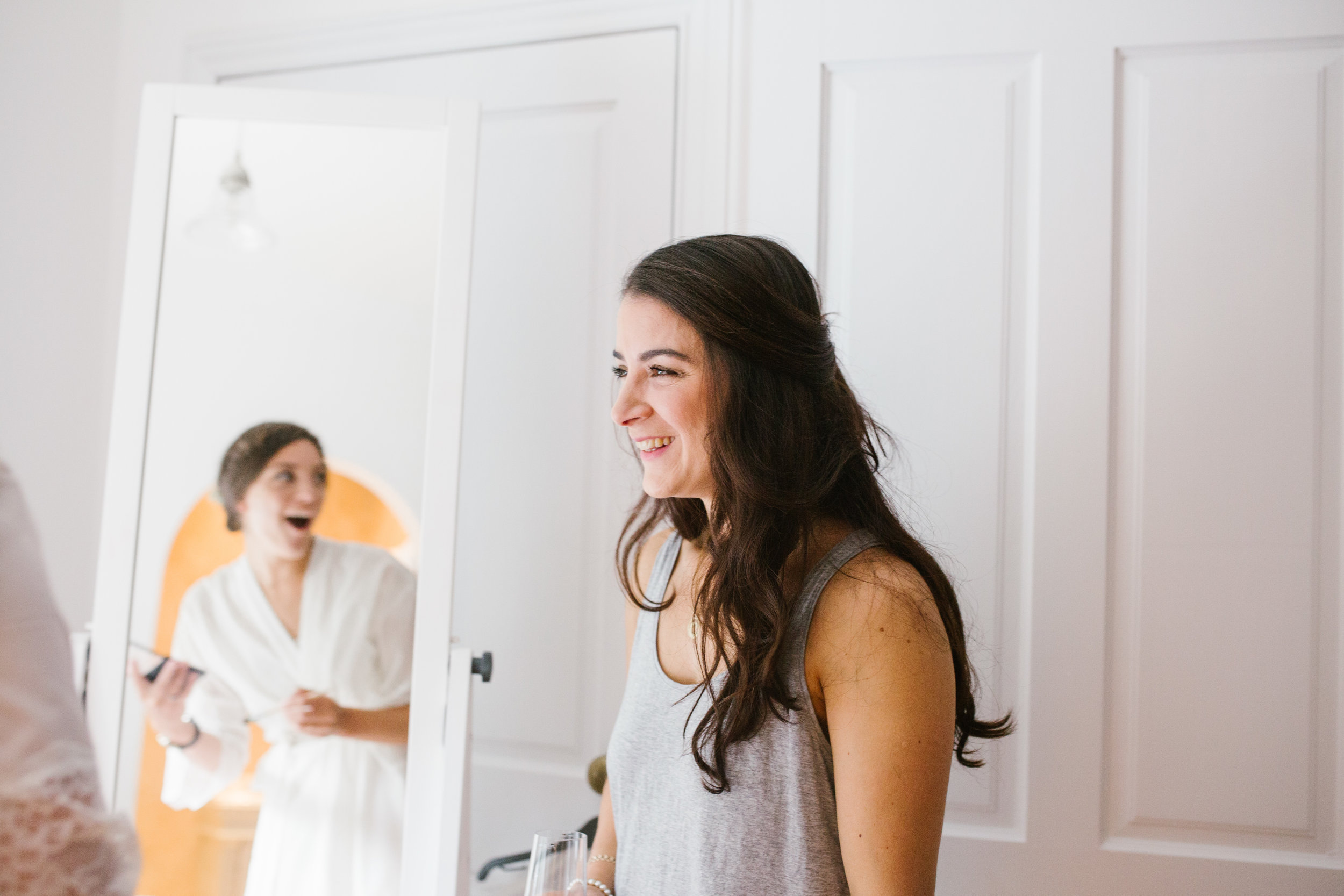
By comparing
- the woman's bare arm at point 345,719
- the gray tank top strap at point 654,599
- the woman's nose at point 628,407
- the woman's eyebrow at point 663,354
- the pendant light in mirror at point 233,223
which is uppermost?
the pendant light in mirror at point 233,223

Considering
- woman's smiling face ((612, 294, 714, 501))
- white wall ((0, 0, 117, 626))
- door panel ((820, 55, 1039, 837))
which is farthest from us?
white wall ((0, 0, 117, 626))

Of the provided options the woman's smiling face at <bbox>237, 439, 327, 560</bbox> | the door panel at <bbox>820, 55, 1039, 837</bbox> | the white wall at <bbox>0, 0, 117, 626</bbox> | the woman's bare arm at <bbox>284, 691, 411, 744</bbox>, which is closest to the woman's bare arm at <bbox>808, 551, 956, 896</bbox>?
the door panel at <bbox>820, 55, 1039, 837</bbox>

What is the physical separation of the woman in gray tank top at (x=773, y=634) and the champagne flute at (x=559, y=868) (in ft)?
0.48

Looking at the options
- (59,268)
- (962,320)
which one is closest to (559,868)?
(962,320)

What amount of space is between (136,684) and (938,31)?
1.41 metres

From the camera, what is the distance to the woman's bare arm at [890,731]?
726 mm

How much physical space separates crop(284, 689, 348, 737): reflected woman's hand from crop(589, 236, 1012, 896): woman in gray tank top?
40cm

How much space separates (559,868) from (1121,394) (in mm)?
943

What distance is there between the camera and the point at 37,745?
25cm

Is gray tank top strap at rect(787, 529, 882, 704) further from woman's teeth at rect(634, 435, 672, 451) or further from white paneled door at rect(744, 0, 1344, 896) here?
white paneled door at rect(744, 0, 1344, 896)

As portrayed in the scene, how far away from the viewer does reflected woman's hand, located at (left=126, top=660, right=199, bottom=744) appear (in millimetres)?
1089

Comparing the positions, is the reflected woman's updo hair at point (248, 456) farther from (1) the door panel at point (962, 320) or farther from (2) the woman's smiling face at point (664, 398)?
(1) the door panel at point (962, 320)

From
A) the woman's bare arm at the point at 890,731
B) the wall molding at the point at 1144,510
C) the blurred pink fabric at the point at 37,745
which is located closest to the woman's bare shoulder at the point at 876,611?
the woman's bare arm at the point at 890,731

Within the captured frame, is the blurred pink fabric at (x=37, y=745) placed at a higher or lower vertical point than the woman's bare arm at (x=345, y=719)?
higher
